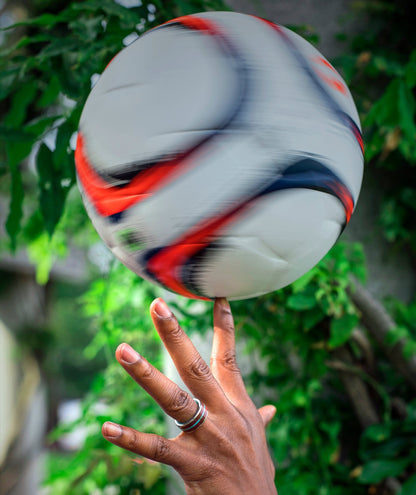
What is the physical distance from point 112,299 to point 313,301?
2.40 feet

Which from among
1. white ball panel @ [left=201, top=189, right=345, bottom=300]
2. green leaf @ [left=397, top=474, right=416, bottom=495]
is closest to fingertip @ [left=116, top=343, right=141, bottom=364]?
white ball panel @ [left=201, top=189, right=345, bottom=300]

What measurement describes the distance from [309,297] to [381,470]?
436 mm

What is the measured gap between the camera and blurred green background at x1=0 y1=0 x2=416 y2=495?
28.2 inches

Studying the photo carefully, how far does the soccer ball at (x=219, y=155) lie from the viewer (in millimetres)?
379

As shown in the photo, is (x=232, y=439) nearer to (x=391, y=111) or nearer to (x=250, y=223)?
(x=250, y=223)

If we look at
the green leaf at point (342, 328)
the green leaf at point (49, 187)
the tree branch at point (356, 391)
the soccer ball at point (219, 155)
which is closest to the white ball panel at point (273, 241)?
the soccer ball at point (219, 155)

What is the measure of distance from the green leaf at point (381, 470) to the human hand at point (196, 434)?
1.96 feet

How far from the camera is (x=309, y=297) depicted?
→ 2.98ft

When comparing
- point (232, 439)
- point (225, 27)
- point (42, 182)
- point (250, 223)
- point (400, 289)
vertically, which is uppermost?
point (225, 27)

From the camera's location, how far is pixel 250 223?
393 millimetres

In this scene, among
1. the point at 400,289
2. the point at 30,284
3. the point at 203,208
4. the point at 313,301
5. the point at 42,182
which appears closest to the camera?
the point at 203,208

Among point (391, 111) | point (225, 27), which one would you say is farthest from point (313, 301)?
point (225, 27)

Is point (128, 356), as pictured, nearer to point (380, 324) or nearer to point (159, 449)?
point (159, 449)

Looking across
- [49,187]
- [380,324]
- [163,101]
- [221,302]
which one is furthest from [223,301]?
[380,324]
